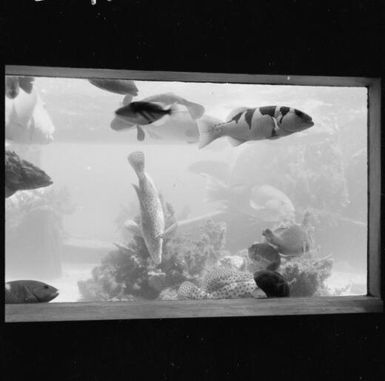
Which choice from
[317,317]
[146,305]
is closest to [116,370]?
[146,305]

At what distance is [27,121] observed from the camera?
12.2ft

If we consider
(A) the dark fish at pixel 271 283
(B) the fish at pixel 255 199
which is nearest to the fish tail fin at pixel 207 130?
(A) the dark fish at pixel 271 283

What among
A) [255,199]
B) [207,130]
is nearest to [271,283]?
[207,130]

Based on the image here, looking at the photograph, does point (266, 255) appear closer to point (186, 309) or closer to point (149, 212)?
point (186, 309)

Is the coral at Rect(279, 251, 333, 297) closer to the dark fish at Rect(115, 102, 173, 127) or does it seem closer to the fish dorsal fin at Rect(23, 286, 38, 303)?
the fish dorsal fin at Rect(23, 286, 38, 303)

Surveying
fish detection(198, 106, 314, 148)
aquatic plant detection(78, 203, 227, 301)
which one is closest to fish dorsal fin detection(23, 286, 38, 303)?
fish detection(198, 106, 314, 148)

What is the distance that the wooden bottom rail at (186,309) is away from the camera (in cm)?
214

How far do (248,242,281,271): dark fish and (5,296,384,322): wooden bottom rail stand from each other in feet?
1.93

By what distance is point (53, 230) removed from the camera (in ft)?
53.4

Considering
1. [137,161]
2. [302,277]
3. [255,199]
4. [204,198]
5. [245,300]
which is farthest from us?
[204,198]

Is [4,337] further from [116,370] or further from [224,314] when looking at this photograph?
[224,314]

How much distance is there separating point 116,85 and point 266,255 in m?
1.59

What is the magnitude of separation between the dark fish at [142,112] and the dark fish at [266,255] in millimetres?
1309

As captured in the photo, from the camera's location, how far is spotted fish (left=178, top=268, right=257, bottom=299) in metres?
4.16
